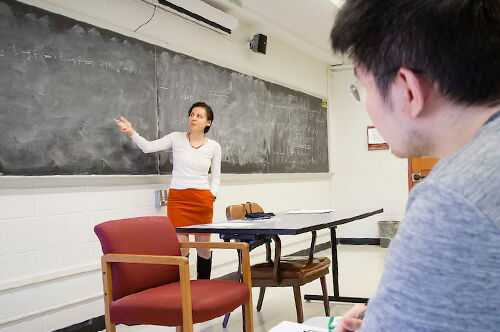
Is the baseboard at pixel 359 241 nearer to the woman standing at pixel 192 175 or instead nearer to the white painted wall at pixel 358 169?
the white painted wall at pixel 358 169

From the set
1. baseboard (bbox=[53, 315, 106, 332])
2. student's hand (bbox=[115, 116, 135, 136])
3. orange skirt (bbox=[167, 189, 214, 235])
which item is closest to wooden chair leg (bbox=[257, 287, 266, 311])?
orange skirt (bbox=[167, 189, 214, 235])

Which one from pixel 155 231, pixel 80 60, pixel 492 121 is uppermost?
pixel 80 60

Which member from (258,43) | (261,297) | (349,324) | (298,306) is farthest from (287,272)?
(258,43)

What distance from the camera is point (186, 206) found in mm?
3582

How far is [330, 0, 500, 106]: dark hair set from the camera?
0.49m

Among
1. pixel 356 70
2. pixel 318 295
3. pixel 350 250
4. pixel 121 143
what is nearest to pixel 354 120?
pixel 350 250

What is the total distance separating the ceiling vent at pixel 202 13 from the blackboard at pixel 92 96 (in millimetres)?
343

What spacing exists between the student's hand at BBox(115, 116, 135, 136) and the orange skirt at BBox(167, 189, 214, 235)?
21.1 inches

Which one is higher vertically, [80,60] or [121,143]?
[80,60]

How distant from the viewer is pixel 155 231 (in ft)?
8.20

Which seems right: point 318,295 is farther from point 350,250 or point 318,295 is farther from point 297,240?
point 350,250

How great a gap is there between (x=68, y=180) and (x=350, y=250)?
4318mm

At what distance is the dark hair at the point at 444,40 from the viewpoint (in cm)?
49

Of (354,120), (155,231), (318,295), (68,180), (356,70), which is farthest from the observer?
(354,120)
